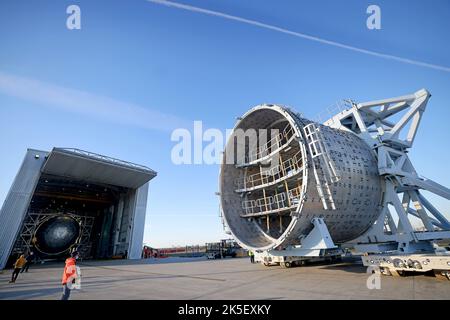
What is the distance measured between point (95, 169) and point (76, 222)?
17116 millimetres

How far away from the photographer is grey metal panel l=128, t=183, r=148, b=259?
1101 inches

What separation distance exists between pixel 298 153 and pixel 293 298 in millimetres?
11967

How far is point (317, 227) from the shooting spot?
11836mm

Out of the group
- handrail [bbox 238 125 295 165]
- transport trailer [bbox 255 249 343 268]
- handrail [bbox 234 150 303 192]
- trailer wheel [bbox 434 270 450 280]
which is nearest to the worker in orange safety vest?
transport trailer [bbox 255 249 343 268]

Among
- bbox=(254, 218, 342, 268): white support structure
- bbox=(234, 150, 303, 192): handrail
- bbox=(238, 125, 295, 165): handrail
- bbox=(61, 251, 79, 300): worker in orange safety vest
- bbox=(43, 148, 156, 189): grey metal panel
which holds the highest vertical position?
bbox=(43, 148, 156, 189): grey metal panel

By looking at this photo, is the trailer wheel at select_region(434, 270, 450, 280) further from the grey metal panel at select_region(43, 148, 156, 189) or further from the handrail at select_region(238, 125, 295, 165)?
the grey metal panel at select_region(43, 148, 156, 189)

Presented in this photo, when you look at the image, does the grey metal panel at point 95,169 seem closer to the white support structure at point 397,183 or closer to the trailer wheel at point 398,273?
the white support structure at point 397,183

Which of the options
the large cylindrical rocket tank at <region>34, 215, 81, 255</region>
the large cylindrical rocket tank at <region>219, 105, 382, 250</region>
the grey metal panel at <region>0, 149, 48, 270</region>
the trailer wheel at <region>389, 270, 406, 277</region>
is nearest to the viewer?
the trailer wheel at <region>389, 270, 406, 277</region>

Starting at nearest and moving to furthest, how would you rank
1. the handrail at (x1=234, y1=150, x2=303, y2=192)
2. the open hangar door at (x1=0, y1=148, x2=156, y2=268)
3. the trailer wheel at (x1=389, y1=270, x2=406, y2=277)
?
1. the trailer wheel at (x1=389, y1=270, x2=406, y2=277)
2. the handrail at (x1=234, y1=150, x2=303, y2=192)
3. the open hangar door at (x1=0, y1=148, x2=156, y2=268)

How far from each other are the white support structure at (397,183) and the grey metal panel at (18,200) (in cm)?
2676

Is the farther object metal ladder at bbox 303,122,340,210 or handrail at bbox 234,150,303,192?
handrail at bbox 234,150,303,192

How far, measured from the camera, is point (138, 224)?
28828 mm

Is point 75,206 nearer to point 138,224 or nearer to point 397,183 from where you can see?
point 138,224
